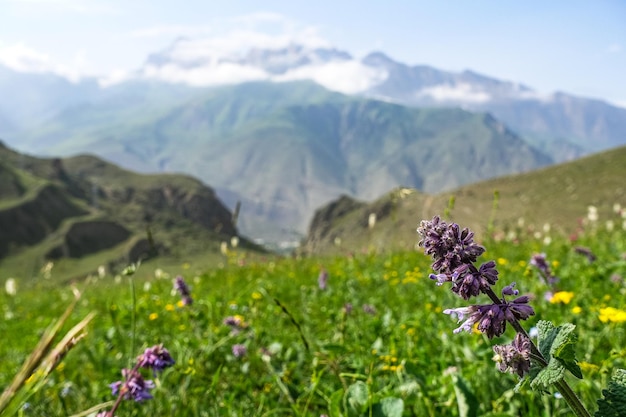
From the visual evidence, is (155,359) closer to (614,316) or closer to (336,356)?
(336,356)

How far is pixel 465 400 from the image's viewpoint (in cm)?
303

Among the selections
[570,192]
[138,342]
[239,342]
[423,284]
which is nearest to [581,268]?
[423,284]

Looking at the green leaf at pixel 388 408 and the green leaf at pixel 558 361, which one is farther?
the green leaf at pixel 388 408

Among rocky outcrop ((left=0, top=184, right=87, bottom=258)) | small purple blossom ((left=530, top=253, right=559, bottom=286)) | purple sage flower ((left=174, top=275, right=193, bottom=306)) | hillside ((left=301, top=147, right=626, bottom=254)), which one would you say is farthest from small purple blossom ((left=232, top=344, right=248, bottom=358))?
rocky outcrop ((left=0, top=184, right=87, bottom=258))

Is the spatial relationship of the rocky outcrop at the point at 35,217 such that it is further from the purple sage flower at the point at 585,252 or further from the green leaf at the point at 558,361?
the green leaf at the point at 558,361

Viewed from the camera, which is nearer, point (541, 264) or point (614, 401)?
point (614, 401)

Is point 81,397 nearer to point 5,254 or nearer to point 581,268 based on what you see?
point 581,268

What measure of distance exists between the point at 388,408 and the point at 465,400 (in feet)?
1.75

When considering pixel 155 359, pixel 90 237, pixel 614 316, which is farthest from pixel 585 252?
pixel 90 237

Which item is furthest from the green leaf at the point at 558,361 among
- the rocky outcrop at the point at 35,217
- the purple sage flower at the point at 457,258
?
the rocky outcrop at the point at 35,217

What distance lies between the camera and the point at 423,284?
8.09m

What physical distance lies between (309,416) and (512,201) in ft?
277

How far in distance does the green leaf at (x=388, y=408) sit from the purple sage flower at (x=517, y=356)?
1.33 meters

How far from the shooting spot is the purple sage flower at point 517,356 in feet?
4.83
